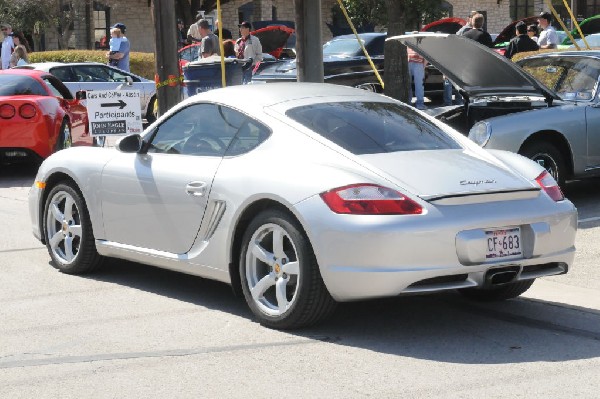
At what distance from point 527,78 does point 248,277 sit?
519 centimetres

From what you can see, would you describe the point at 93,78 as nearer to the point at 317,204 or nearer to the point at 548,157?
the point at 548,157

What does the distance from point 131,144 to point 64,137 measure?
7.96 meters

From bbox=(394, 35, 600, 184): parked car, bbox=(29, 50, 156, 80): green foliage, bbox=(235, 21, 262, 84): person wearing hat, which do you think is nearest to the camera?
bbox=(394, 35, 600, 184): parked car

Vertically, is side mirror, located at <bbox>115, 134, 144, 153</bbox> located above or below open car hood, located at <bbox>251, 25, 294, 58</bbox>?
below

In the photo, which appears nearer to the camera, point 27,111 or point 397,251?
point 397,251

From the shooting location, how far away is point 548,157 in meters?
11.2

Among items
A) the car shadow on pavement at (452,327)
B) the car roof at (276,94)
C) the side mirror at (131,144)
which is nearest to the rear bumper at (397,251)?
the car shadow on pavement at (452,327)

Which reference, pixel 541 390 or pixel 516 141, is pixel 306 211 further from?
pixel 516 141

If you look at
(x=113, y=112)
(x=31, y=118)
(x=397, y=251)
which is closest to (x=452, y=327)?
(x=397, y=251)

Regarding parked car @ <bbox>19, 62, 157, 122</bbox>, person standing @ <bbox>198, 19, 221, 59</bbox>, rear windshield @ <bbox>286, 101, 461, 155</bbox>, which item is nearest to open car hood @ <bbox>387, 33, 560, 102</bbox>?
rear windshield @ <bbox>286, 101, 461, 155</bbox>

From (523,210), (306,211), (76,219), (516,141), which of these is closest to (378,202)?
(306,211)

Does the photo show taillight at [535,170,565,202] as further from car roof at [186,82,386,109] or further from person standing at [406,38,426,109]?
person standing at [406,38,426,109]

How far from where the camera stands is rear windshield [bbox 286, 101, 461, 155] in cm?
686

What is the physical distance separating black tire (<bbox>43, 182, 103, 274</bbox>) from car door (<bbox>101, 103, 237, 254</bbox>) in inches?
12.9
